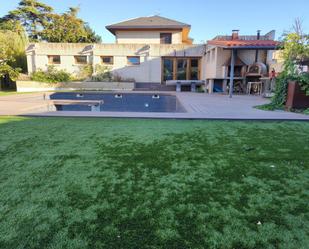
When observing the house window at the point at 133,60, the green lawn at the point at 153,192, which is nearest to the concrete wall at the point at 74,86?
the house window at the point at 133,60

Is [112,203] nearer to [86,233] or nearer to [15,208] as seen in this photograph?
[86,233]

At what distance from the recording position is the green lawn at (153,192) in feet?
4.58

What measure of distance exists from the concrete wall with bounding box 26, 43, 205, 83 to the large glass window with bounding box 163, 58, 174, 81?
424 millimetres

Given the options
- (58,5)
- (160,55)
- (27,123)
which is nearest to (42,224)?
(27,123)

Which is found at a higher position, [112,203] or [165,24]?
[165,24]

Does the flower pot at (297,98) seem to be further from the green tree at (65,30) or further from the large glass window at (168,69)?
the green tree at (65,30)

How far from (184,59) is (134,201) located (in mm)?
16311

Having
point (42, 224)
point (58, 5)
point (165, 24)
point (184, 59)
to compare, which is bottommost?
point (42, 224)

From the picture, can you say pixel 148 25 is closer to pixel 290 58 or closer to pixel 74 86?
pixel 74 86

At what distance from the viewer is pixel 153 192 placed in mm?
1935

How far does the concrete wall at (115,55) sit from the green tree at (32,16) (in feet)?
40.1

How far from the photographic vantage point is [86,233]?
4.67ft

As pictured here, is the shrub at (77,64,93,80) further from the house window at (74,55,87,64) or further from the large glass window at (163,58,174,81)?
the large glass window at (163,58,174,81)

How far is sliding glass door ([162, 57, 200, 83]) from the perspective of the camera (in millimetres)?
16906
